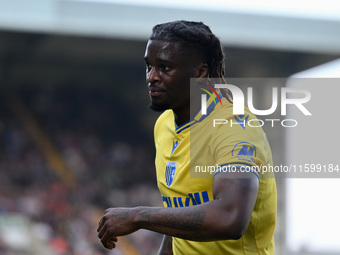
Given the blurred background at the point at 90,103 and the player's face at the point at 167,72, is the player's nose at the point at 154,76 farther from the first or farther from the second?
the blurred background at the point at 90,103

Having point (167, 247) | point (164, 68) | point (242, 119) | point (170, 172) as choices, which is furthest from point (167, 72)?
point (167, 247)

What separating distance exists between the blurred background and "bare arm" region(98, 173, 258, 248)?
11307 mm

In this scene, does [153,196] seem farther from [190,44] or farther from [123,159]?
[190,44]

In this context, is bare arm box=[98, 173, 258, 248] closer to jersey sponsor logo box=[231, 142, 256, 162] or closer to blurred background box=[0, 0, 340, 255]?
jersey sponsor logo box=[231, 142, 256, 162]

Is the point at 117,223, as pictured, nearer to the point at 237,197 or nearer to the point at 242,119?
the point at 237,197

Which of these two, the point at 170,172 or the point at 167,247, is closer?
the point at 170,172

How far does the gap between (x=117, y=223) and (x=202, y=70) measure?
2.91 feet

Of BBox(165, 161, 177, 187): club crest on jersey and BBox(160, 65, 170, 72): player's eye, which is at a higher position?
BBox(160, 65, 170, 72): player's eye

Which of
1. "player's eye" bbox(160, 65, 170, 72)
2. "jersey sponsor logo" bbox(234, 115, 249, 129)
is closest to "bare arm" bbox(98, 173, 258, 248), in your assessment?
"jersey sponsor logo" bbox(234, 115, 249, 129)

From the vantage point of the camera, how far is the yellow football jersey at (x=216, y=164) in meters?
2.72

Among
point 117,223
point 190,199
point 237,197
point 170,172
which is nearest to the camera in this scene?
point 237,197

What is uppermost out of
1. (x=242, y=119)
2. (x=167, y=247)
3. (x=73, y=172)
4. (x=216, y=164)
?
(x=242, y=119)

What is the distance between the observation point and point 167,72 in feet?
9.75

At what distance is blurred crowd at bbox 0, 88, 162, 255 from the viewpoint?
15.2 metres
